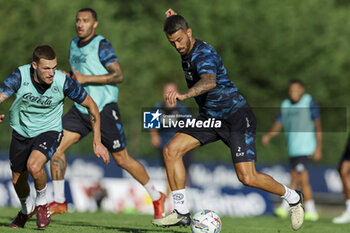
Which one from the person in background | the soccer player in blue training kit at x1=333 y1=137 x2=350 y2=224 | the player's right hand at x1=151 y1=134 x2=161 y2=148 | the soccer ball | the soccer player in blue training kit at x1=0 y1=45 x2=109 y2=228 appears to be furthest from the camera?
the player's right hand at x1=151 y1=134 x2=161 y2=148

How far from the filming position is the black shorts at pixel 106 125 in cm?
1023

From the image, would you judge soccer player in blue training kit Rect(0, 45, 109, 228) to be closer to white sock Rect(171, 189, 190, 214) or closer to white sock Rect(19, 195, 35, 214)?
white sock Rect(19, 195, 35, 214)

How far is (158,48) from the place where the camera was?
35.6 m

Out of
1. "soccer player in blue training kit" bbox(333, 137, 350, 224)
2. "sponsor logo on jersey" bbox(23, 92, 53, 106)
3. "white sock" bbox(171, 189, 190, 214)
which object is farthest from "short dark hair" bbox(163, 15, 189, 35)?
"soccer player in blue training kit" bbox(333, 137, 350, 224)

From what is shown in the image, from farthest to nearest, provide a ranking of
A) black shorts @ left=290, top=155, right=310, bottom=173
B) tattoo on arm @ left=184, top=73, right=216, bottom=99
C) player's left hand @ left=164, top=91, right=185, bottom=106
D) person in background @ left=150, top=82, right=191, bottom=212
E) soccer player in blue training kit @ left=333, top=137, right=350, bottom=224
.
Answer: person in background @ left=150, top=82, right=191, bottom=212
black shorts @ left=290, top=155, right=310, bottom=173
soccer player in blue training kit @ left=333, top=137, right=350, bottom=224
tattoo on arm @ left=184, top=73, right=216, bottom=99
player's left hand @ left=164, top=91, right=185, bottom=106

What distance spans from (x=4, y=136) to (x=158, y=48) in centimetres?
1612

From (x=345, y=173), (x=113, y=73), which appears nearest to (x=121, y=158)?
(x=113, y=73)

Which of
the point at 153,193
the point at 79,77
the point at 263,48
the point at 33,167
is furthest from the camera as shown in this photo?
the point at 263,48

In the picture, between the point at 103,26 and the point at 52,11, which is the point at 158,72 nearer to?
the point at 103,26

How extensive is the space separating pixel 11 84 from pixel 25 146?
35.4 inches

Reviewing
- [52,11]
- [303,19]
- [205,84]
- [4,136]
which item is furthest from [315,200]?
[303,19]

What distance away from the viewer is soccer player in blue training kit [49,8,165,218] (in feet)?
33.5

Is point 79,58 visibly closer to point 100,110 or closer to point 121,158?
point 100,110

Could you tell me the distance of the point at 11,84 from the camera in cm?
834
